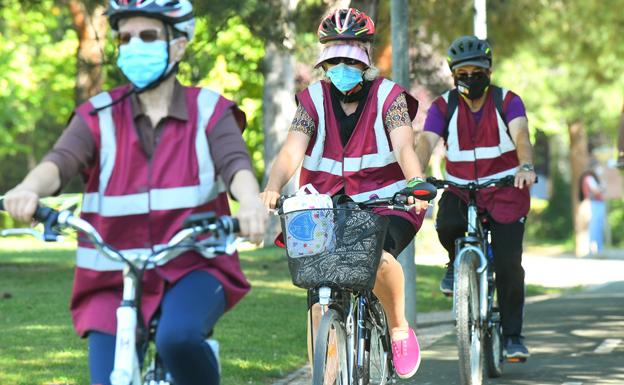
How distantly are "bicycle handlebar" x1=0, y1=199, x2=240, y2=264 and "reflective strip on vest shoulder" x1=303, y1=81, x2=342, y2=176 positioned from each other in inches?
104

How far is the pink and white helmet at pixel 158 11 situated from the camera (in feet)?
15.8

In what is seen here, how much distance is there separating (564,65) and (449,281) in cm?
2793

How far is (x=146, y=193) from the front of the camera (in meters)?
4.76

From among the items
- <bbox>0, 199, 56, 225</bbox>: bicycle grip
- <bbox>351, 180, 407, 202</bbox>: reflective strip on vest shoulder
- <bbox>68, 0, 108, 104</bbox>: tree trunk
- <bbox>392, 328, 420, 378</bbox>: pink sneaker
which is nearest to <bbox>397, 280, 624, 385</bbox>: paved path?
<bbox>392, 328, 420, 378</bbox>: pink sneaker

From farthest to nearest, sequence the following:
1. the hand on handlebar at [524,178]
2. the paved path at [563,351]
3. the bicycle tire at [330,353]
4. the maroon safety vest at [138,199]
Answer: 1. the paved path at [563,351]
2. the hand on handlebar at [524,178]
3. the bicycle tire at [330,353]
4. the maroon safety vest at [138,199]

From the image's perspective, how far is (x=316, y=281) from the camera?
628cm

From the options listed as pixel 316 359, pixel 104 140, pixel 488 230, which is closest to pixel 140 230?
pixel 104 140

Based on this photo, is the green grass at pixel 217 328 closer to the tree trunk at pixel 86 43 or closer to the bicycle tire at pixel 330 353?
the bicycle tire at pixel 330 353

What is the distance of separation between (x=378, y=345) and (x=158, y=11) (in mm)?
2772

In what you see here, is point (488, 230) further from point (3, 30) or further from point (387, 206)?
point (3, 30)

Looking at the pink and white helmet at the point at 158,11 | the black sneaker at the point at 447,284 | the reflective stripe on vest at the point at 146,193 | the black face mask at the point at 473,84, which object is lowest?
the black sneaker at the point at 447,284

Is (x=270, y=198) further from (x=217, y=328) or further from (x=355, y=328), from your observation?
(x=217, y=328)

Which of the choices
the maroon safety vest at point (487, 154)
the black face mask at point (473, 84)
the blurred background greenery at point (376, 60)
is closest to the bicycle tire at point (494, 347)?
the maroon safety vest at point (487, 154)

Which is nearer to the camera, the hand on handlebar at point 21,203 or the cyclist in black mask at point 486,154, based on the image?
the hand on handlebar at point 21,203
